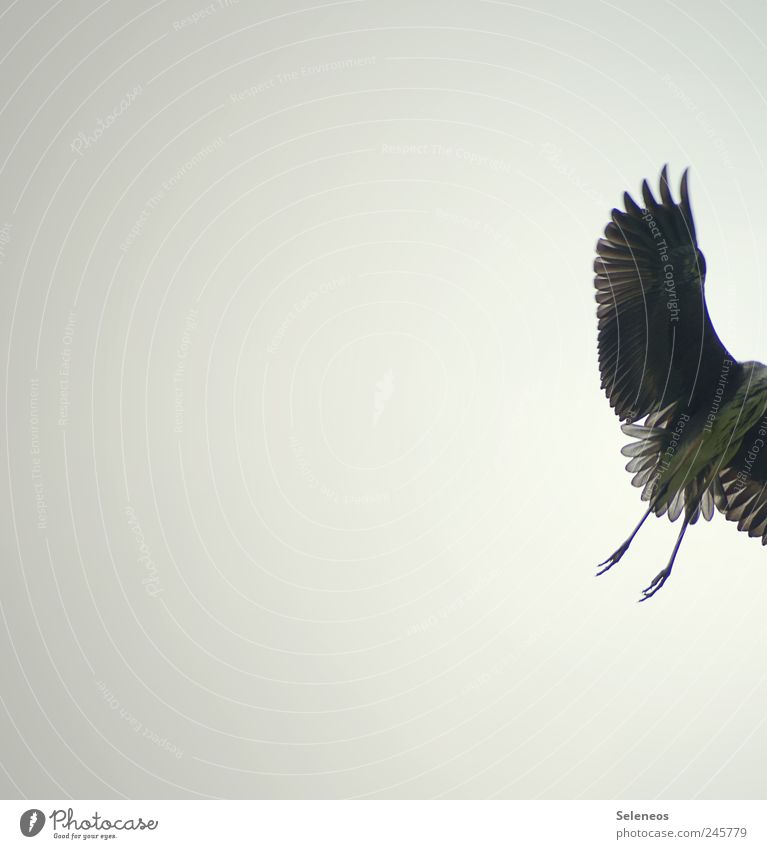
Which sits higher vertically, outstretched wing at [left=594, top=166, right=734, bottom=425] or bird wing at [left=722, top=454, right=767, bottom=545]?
outstretched wing at [left=594, top=166, right=734, bottom=425]

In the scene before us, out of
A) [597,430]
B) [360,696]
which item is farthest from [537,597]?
[360,696]

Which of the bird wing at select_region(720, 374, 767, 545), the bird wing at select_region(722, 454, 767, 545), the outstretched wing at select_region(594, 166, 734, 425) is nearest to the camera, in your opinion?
the outstretched wing at select_region(594, 166, 734, 425)

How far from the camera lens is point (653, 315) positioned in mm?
4512

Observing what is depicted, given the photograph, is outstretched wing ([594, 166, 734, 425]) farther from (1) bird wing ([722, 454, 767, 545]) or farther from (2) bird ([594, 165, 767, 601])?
(1) bird wing ([722, 454, 767, 545])

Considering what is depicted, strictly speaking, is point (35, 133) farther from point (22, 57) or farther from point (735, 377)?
point (735, 377)

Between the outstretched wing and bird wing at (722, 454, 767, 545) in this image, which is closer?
the outstretched wing

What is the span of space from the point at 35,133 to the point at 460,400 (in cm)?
590

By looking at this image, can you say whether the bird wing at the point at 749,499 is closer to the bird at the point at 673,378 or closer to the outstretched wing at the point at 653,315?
the bird at the point at 673,378

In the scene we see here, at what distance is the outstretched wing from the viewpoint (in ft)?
14.1

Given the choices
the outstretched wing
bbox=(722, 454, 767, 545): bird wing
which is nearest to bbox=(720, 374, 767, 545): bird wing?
bbox=(722, 454, 767, 545): bird wing

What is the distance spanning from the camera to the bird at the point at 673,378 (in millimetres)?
4336

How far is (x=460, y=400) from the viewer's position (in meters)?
10.0

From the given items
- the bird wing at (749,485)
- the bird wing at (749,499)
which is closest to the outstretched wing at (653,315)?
the bird wing at (749,485)

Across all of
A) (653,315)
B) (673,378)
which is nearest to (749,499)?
(673,378)
